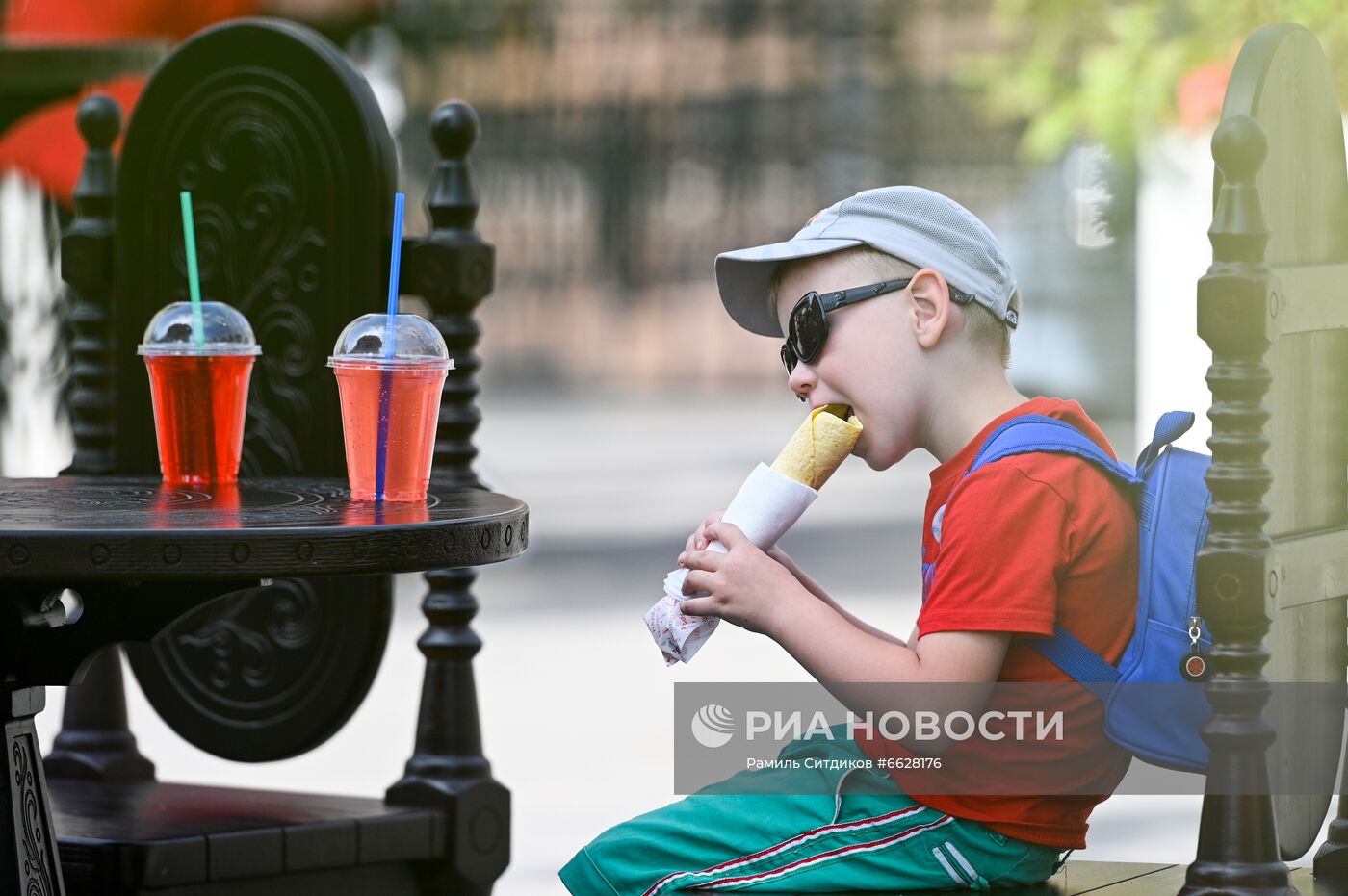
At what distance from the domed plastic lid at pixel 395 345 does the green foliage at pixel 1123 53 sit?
5.49m

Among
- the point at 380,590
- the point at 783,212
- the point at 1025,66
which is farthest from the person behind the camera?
the point at 783,212

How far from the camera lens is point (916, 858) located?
2154mm

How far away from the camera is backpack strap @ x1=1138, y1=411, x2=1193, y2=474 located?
2184 mm

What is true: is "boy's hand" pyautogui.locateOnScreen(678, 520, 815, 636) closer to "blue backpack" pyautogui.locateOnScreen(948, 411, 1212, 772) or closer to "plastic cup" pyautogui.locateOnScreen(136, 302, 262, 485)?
"blue backpack" pyautogui.locateOnScreen(948, 411, 1212, 772)

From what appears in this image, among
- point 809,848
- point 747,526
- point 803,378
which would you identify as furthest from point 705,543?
point 809,848

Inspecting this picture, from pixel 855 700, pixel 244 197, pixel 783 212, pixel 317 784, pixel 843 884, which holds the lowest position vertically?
pixel 317 784

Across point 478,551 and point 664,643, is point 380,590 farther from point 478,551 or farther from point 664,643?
point 664,643

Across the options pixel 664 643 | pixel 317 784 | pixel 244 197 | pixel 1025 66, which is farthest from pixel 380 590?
pixel 1025 66

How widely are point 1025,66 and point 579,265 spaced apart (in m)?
8.92

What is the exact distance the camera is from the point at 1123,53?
9.77 m

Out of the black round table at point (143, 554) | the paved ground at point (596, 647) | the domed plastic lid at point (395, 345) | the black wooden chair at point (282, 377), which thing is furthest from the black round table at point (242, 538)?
the paved ground at point (596, 647)

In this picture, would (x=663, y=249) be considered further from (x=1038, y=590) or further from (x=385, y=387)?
(x=1038, y=590)

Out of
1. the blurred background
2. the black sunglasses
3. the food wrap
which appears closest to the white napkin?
the food wrap

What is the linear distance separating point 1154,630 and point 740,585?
17.0 inches
